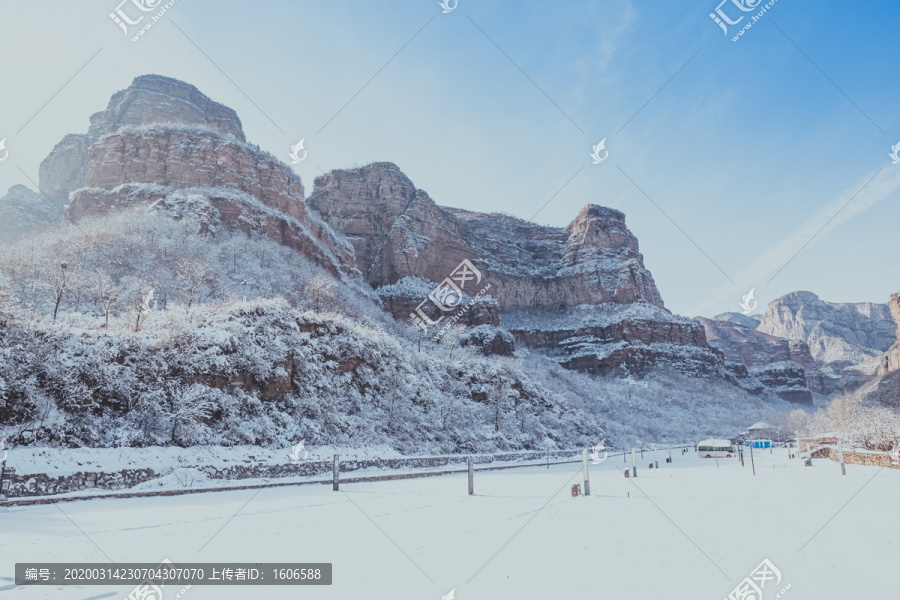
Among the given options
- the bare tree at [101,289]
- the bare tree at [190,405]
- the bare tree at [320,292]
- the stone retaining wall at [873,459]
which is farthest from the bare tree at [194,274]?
the stone retaining wall at [873,459]

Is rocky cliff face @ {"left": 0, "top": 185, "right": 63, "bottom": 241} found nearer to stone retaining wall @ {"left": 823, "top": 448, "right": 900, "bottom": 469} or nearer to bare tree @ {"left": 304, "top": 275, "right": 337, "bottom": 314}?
bare tree @ {"left": 304, "top": 275, "right": 337, "bottom": 314}

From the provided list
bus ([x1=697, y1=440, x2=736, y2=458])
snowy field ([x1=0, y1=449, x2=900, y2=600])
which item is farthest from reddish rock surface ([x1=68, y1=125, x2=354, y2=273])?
snowy field ([x1=0, y1=449, x2=900, y2=600])

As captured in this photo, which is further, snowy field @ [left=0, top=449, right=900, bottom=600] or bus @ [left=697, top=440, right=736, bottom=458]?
bus @ [left=697, top=440, right=736, bottom=458]

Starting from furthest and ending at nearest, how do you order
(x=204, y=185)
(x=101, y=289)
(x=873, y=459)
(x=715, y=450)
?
(x=204, y=185)
(x=715, y=450)
(x=101, y=289)
(x=873, y=459)

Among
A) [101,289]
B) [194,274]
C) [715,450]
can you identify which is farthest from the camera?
[194,274]

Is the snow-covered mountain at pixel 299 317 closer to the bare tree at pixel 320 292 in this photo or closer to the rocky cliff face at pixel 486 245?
the bare tree at pixel 320 292

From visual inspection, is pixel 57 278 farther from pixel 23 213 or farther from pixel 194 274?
pixel 23 213

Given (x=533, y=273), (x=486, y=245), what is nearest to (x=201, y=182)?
(x=486, y=245)
